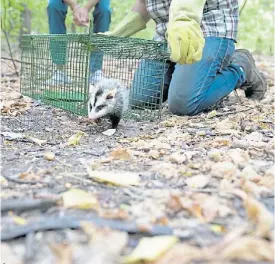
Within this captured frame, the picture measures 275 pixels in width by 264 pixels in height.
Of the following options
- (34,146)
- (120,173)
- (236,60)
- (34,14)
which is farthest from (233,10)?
(34,14)

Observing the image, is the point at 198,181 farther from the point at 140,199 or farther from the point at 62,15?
the point at 62,15

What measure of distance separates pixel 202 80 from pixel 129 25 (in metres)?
0.80

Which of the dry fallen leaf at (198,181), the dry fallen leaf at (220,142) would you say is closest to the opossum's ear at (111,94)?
the dry fallen leaf at (220,142)

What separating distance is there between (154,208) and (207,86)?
2.23m

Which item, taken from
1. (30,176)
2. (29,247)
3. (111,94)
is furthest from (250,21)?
(29,247)

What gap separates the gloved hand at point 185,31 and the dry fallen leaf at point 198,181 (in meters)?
1.13

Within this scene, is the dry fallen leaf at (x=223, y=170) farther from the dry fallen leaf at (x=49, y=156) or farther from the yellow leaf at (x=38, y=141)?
the yellow leaf at (x=38, y=141)

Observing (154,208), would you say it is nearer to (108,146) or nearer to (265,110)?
(108,146)

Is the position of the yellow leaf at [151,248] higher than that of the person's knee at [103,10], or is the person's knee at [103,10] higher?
the person's knee at [103,10]

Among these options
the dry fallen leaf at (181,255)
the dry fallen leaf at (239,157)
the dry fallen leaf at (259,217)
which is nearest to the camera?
the dry fallen leaf at (181,255)

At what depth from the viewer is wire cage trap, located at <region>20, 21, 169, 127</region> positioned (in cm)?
299

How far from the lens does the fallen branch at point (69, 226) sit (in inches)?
45.1

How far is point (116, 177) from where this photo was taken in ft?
5.04

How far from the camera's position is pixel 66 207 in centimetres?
129
